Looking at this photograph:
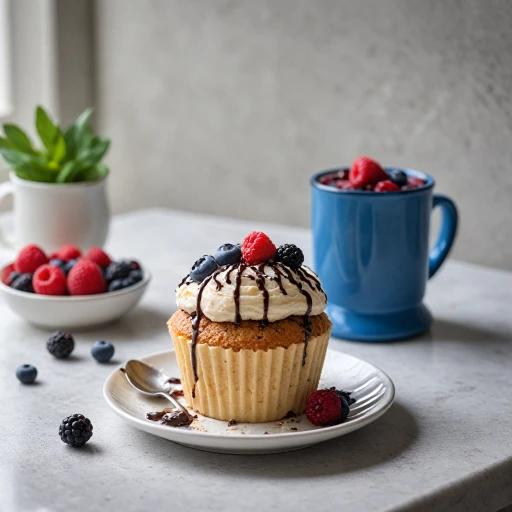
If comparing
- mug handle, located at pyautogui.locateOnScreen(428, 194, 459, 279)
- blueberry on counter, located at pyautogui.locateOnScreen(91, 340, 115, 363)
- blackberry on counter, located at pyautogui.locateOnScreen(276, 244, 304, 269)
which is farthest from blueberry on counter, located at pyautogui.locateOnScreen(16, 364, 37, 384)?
mug handle, located at pyautogui.locateOnScreen(428, 194, 459, 279)

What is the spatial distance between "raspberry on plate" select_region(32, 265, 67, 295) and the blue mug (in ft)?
1.59

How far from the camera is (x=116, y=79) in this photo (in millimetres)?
3396

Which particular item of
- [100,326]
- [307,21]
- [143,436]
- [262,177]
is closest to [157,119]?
[262,177]

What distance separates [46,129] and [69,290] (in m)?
0.51

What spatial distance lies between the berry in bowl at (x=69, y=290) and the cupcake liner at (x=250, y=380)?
40 cm

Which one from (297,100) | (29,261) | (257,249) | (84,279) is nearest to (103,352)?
(84,279)

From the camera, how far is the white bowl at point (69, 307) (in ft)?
5.35

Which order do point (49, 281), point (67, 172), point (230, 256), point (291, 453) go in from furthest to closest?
point (67, 172) < point (49, 281) < point (230, 256) < point (291, 453)

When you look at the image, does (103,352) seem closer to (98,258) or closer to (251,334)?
(98,258)

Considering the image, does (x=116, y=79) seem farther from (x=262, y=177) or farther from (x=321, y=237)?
(x=321, y=237)

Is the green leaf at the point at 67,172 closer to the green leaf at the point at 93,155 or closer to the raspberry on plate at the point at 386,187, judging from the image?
the green leaf at the point at 93,155

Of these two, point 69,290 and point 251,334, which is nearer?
point 251,334

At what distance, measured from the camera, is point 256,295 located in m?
1.25

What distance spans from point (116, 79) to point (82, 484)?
2513 mm
